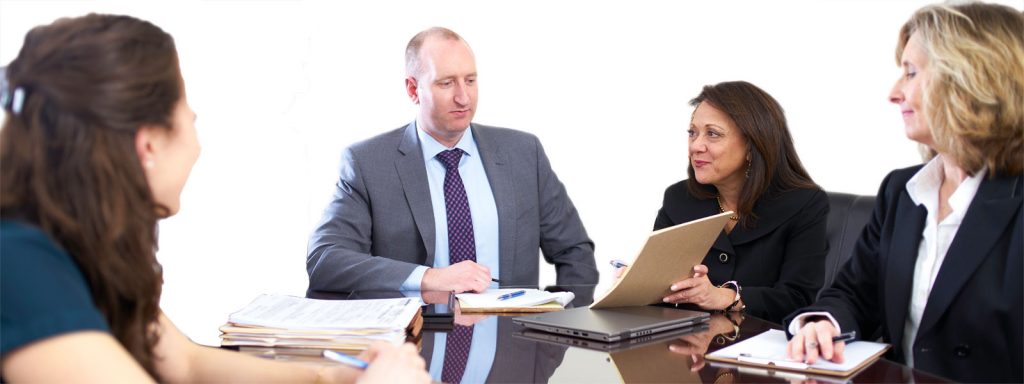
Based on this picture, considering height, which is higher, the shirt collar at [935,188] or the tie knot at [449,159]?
the shirt collar at [935,188]

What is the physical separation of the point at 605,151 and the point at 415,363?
3.49m

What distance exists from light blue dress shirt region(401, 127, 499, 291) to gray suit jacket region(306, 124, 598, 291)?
0.09 ft

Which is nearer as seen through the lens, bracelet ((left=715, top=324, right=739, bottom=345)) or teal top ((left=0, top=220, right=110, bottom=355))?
teal top ((left=0, top=220, right=110, bottom=355))

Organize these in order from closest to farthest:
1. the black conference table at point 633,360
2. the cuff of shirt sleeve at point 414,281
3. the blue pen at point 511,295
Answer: the black conference table at point 633,360 → the blue pen at point 511,295 → the cuff of shirt sleeve at point 414,281

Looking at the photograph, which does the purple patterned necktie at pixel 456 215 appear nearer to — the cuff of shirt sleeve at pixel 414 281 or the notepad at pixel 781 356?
the cuff of shirt sleeve at pixel 414 281

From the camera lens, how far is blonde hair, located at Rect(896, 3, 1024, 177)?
75.1 inches

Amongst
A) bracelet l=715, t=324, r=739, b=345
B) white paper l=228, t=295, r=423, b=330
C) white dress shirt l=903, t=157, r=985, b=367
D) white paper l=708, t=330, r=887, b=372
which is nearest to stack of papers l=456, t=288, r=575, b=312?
white paper l=228, t=295, r=423, b=330

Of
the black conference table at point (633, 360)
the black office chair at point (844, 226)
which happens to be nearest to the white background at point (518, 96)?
the black office chair at point (844, 226)

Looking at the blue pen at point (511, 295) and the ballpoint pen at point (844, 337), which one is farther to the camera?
the blue pen at point (511, 295)

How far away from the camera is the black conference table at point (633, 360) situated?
5.54 feet

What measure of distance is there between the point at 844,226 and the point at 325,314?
1.87 meters

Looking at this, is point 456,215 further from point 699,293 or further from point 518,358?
point 518,358

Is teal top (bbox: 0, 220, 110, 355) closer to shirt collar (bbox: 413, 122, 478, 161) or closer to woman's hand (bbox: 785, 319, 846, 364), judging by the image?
woman's hand (bbox: 785, 319, 846, 364)

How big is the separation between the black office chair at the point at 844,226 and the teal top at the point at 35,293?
8.25 feet
